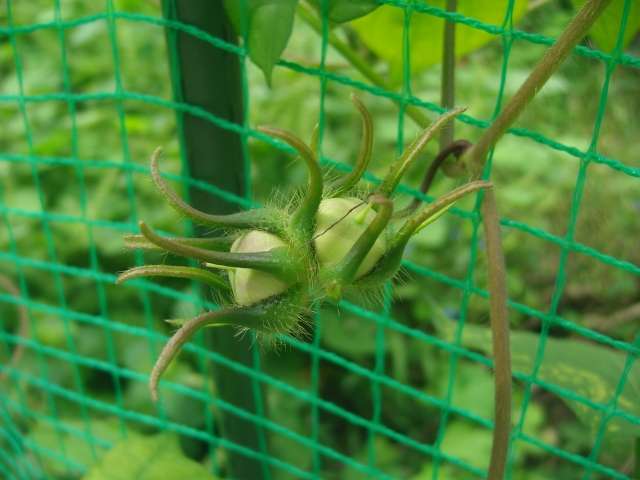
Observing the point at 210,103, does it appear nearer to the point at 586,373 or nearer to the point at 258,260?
the point at 258,260

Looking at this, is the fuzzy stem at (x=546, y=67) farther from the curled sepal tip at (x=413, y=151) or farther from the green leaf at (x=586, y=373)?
the green leaf at (x=586, y=373)

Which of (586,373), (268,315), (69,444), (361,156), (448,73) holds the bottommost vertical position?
(69,444)

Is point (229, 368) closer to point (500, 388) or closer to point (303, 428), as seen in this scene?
point (500, 388)

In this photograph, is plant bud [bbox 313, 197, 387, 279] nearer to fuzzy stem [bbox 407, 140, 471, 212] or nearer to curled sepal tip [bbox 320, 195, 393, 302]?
curled sepal tip [bbox 320, 195, 393, 302]

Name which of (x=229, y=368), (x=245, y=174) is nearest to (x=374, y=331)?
(x=229, y=368)

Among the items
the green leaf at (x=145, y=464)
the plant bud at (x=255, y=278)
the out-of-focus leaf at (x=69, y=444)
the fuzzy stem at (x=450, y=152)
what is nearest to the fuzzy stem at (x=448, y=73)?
the fuzzy stem at (x=450, y=152)

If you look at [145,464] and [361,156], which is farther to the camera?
[145,464]

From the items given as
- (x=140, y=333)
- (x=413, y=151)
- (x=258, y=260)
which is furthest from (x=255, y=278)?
(x=140, y=333)
